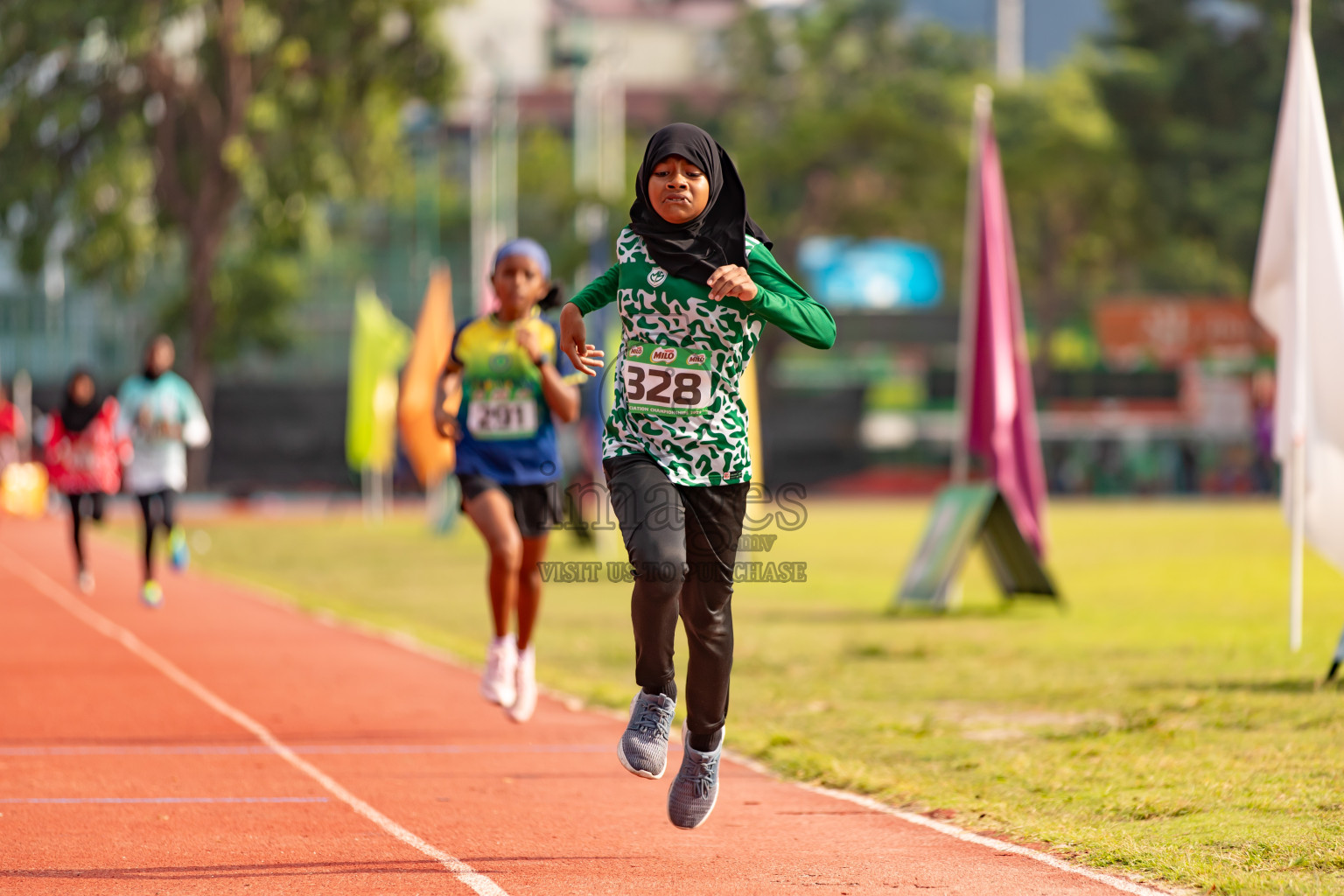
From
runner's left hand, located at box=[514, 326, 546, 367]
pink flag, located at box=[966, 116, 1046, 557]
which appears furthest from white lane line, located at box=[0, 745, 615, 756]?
pink flag, located at box=[966, 116, 1046, 557]

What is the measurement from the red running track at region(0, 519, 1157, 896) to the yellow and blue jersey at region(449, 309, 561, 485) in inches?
49.7

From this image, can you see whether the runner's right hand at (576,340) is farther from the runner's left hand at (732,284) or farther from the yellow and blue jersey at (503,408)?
the yellow and blue jersey at (503,408)

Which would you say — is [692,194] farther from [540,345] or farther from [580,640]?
[580,640]

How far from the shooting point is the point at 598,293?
20.5 ft

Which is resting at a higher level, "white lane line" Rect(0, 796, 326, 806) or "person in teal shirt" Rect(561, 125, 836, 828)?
"person in teal shirt" Rect(561, 125, 836, 828)

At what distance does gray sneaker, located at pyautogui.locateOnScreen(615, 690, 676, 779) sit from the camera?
5941 millimetres

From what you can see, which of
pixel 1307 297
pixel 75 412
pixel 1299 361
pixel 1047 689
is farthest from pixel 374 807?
pixel 75 412

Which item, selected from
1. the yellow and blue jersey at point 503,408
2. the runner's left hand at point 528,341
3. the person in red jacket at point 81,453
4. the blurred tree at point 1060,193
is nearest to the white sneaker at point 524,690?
the yellow and blue jersey at point 503,408

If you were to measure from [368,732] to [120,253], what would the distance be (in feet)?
100

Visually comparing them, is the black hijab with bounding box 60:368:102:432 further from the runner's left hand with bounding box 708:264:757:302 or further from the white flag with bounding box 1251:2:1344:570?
the runner's left hand with bounding box 708:264:757:302

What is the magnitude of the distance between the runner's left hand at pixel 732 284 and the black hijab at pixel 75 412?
12512mm

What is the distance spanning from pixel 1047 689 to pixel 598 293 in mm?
5559

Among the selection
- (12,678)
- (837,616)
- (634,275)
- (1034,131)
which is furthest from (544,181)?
(634,275)

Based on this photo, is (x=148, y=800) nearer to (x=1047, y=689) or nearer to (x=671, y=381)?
(x=671, y=381)
